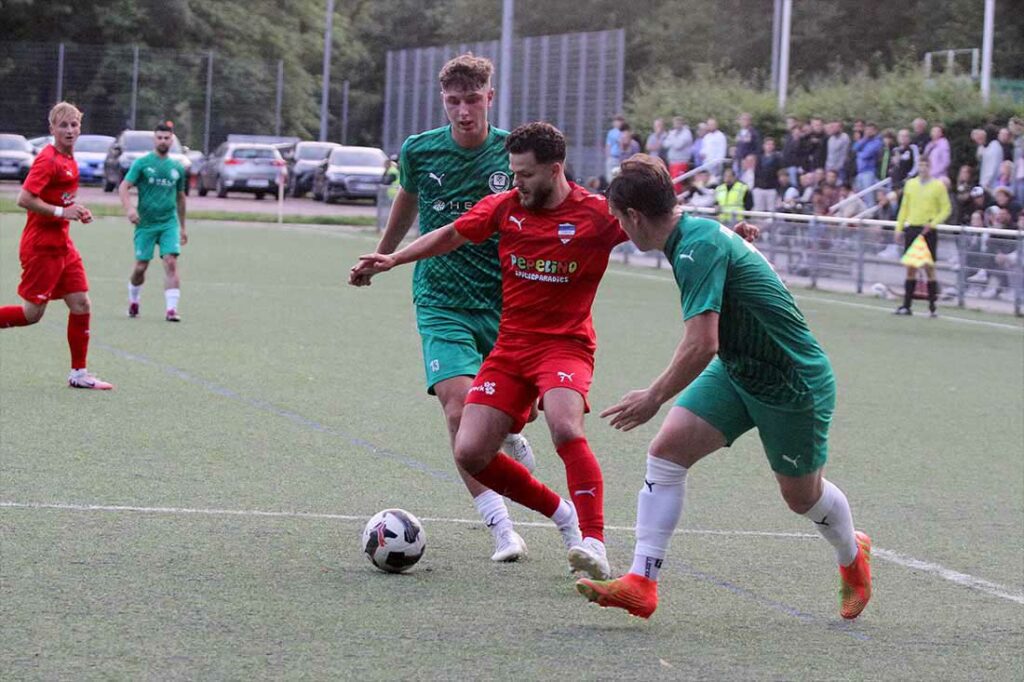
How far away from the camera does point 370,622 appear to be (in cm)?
559

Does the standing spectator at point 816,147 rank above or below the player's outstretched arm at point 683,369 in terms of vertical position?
above

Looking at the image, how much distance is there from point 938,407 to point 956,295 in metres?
9.81

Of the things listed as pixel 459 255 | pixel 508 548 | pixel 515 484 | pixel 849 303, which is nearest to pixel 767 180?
pixel 849 303

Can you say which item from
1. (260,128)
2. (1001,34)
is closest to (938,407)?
(1001,34)

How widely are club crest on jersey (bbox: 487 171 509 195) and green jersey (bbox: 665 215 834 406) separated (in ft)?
5.06

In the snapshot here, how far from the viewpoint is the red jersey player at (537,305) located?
6086 millimetres

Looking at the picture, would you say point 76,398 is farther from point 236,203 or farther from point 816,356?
point 236,203

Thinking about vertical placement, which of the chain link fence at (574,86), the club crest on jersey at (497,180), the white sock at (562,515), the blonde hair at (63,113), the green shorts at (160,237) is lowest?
the white sock at (562,515)

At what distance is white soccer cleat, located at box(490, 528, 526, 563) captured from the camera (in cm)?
661

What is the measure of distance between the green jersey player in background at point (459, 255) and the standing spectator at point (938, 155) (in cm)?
1752

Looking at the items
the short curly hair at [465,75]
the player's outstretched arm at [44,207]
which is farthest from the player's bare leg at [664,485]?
the player's outstretched arm at [44,207]

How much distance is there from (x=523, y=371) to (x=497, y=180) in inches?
41.2

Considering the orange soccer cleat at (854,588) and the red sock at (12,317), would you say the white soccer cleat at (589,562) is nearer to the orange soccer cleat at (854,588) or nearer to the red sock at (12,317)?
the orange soccer cleat at (854,588)

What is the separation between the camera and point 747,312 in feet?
18.1
